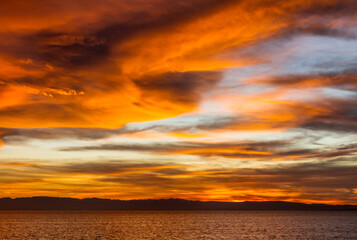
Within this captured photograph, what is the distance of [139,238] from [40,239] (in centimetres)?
2726

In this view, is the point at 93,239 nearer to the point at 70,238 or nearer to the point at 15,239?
the point at 70,238

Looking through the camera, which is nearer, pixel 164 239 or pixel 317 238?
pixel 164 239

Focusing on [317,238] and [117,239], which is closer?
[117,239]

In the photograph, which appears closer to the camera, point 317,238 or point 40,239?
point 40,239

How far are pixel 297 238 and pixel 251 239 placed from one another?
14.9 meters

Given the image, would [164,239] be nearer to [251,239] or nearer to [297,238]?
[251,239]

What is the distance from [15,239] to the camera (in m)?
114

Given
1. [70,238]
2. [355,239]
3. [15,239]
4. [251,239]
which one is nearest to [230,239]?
[251,239]

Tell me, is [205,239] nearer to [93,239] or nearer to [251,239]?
[251,239]

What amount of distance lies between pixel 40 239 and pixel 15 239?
717 centimetres

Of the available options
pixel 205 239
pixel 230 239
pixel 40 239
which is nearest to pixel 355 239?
pixel 230 239

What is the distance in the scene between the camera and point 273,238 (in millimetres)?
118812

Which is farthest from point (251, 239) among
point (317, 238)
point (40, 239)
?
point (40, 239)

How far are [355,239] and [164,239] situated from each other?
54.8 m
